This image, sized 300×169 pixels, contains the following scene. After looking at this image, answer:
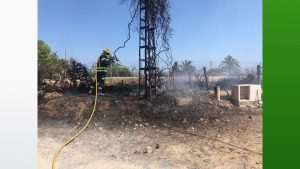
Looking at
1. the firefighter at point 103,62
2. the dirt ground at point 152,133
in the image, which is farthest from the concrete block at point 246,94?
the firefighter at point 103,62

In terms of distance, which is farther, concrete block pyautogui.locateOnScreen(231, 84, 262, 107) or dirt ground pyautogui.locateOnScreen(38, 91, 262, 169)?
concrete block pyautogui.locateOnScreen(231, 84, 262, 107)

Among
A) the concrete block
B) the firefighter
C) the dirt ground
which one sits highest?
the firefighter

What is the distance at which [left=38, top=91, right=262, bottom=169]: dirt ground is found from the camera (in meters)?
5.27

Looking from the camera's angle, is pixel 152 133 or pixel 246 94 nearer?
pixel 152 133

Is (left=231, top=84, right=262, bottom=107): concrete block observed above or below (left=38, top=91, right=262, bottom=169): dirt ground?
above

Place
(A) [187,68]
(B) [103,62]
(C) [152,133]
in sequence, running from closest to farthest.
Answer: (C) [152,133]
(B) [103,62]
(A) [187,68]

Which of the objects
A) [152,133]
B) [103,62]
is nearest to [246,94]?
[152,133]

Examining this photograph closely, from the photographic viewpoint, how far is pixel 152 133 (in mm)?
6512

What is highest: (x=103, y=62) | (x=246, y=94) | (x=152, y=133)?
(x=103, y=62)

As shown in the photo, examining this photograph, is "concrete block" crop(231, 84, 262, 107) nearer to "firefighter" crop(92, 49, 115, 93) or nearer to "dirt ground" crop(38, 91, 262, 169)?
"dirt ground" crop(38, 91, 262, 169)

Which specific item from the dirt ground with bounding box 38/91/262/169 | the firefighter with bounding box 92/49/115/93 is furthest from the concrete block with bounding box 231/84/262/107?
the firefighter with bounding box 92/49/115/93

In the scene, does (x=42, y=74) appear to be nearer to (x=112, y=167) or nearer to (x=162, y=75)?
(x=162, y=75)

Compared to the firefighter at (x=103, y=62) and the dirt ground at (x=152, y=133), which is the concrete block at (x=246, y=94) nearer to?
the dirt ground at (x=152, y=133)

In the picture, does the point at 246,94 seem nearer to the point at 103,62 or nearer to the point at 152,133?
the point at 152,133
